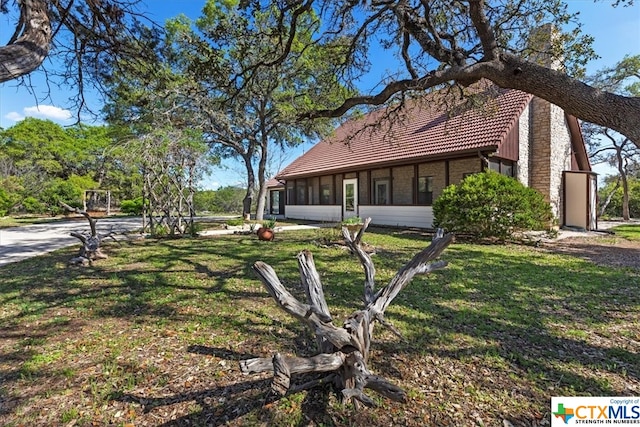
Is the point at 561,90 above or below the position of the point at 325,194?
above

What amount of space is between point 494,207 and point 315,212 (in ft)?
37.5

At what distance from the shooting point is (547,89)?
3256 millimetres

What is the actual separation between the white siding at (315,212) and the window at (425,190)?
4950 millimetres

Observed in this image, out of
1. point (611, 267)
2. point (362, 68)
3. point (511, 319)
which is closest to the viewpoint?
point (511, 319)

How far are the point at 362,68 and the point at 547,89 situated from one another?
15.6 ft

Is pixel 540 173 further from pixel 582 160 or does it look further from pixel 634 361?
pixel 634 361

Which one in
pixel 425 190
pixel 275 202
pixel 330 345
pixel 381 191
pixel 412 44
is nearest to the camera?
pixel 330 345

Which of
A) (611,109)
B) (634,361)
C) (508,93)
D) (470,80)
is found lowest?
(634,361)

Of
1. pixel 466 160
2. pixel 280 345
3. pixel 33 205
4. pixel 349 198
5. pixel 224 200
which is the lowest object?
pixel 280 345

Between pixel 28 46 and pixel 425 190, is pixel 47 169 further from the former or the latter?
pixel 28 46

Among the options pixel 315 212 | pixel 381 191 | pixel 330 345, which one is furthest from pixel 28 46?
pixel 315 212

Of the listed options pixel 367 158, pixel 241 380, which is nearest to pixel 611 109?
pixel 241 380

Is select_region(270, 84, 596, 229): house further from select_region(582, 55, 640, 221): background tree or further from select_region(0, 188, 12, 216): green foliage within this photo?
select_region(0, 188, 12, 216): green foliage

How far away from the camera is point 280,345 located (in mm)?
3072
